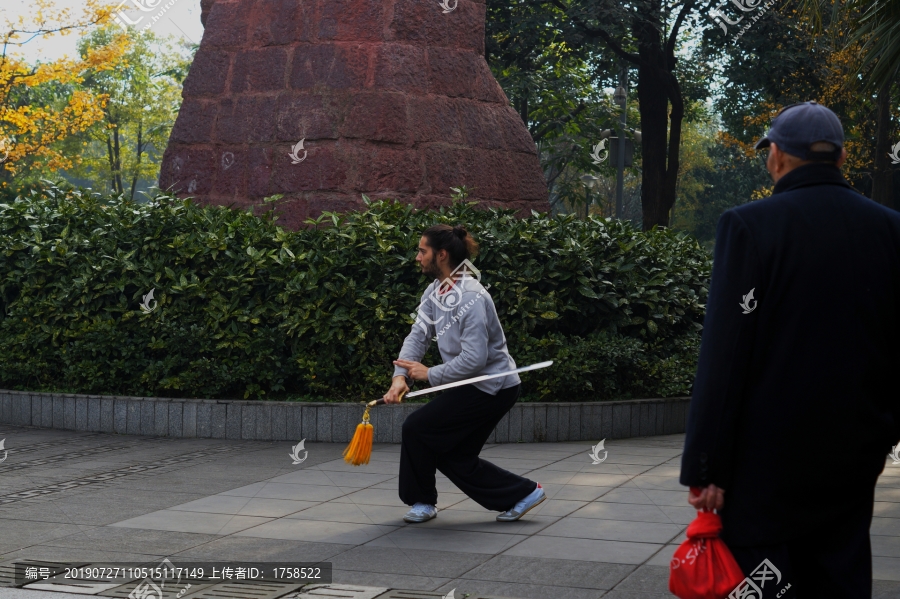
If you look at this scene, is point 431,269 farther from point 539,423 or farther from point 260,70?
point 260,70

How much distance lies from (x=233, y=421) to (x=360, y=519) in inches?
123

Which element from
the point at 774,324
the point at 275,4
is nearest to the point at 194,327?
the point at 275,4

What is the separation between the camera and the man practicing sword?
224 inches

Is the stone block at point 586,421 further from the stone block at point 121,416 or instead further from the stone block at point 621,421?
the stone block at point 121,416

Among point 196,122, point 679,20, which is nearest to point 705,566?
point 196,122

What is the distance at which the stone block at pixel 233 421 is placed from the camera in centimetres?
899

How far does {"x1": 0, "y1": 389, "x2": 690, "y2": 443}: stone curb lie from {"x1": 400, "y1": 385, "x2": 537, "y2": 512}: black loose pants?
2.84 m

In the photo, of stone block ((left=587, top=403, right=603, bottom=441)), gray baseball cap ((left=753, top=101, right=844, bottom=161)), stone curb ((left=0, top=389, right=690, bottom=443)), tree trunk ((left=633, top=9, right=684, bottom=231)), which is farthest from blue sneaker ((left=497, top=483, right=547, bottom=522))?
tree trunk ((left=633, top=9, right=684, bottom=231))

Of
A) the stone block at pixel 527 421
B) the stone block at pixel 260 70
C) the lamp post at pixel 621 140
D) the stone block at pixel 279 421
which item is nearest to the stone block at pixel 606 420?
the stone block at pixel 527 421

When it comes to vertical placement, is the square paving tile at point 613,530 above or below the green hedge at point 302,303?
below

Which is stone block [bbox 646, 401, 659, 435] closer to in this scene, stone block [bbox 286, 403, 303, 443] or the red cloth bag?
stone block [bbox 286, 403, 303, 443]

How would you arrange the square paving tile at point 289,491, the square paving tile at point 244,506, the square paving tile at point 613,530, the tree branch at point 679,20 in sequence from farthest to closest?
the tree branch at point 679,20 → the square paving tile at point 289,491 → the square paving tile at point 244,506 → the square paving tile at point 613,530

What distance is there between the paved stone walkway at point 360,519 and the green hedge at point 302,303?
0.84 metres

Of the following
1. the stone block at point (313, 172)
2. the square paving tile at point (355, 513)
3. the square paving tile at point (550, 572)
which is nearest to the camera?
the square paving tile at point (550, 572)
